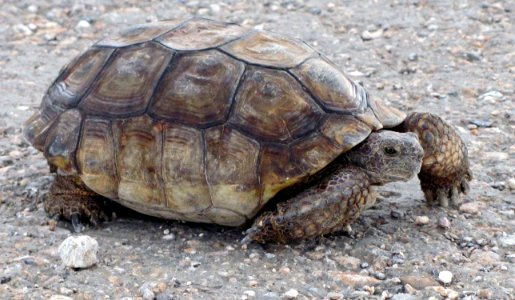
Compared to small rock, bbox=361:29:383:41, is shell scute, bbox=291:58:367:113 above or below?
above

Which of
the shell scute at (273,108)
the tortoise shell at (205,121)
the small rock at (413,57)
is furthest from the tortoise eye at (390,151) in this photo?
the small rock at (413,57)

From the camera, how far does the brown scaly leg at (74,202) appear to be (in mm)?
4258

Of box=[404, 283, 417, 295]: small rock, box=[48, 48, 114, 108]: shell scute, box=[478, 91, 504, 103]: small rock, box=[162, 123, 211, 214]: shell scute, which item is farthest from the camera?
box=[478, 91, 504, 103]: small rock

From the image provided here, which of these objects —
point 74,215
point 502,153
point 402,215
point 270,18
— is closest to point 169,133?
point 74,215

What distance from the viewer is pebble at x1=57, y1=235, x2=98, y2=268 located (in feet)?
12.0

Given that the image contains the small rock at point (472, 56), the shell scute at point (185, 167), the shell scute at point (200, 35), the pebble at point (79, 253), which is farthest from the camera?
the small rock at point (472, 56)

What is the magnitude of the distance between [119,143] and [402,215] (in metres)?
1.54

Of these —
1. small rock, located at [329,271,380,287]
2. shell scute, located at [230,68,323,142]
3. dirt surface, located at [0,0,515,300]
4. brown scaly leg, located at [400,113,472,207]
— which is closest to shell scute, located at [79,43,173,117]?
shell scute, located at [230,68,323,142]

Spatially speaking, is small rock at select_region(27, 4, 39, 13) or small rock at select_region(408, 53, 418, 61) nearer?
small rock at select_region(408, 53, 418, 61)

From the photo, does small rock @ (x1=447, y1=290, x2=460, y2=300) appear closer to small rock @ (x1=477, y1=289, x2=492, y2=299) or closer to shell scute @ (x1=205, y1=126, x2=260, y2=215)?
small rock @ (x1=477, y1=289, x2=492, y2=299)

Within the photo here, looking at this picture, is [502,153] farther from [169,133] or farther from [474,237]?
[169,133]

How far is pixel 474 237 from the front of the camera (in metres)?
4.13

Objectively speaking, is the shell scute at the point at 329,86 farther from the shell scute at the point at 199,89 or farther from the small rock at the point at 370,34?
the small rock at the point at 370,34

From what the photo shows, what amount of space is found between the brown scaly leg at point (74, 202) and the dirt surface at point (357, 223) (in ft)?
0.25
